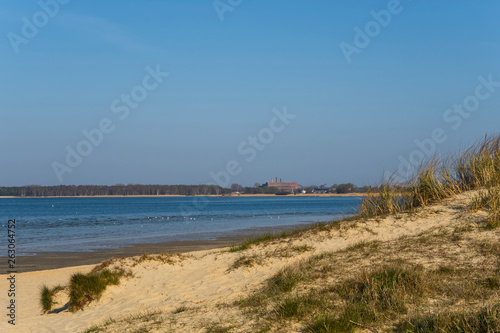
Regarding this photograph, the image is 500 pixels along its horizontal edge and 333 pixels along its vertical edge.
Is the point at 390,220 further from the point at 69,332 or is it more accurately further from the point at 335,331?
the point at 69,332

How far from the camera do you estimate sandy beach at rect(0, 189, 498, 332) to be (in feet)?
24.3

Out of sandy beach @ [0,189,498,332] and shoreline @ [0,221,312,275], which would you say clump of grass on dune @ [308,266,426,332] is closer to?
sandy beach @ [0,189,498,332]

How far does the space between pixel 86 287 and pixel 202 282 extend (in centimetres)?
236

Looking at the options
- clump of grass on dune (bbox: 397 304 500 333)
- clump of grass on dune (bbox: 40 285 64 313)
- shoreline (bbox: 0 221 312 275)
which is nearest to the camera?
clump of grass on dune (bbox: 397 304 500 333)

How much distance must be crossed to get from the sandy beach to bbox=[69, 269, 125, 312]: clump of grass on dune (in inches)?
5.5

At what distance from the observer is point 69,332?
24.8 feet

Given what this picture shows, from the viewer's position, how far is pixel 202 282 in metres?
9.43

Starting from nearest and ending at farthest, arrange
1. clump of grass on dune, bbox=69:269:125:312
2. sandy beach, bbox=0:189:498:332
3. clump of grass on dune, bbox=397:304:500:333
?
clump of grass on dune, bbox=397:304:500:333
sandy beach, bbox=0:189:498:332
clump of grass on dune, bbox=69:269:125:312

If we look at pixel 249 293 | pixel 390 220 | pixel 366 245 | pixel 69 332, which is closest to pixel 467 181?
pixel 390 220

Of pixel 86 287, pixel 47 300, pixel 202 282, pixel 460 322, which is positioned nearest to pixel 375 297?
pixel 460 322

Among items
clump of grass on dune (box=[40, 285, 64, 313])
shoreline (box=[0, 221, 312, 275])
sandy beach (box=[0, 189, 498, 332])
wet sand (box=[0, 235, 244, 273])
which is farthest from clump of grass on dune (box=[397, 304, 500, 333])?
wet sand (box=[0, 235, 244, 273])

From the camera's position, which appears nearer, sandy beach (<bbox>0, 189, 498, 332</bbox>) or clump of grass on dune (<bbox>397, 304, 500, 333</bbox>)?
clump of grass on dune (<bbox>397, 304, 500, 333</bbox>)

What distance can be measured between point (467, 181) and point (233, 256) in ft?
24.3

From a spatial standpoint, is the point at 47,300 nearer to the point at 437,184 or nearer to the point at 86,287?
the point at 86,287
